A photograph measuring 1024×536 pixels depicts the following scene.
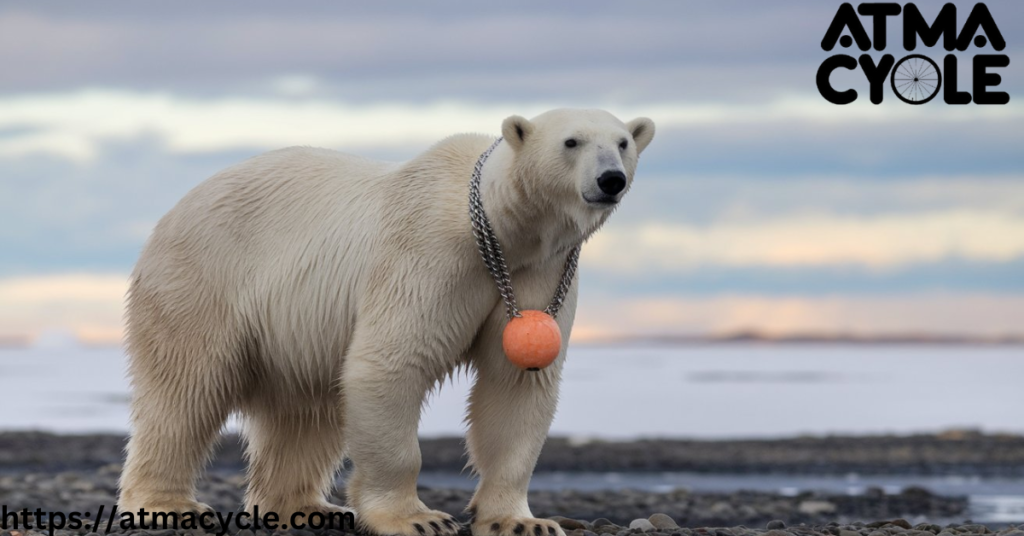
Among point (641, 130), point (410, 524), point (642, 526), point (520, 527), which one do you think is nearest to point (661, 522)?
point (642, 526)

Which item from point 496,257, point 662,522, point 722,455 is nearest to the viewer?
point 496,257

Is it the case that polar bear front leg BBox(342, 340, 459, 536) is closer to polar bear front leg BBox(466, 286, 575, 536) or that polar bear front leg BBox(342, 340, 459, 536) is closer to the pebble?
polar bear front leg BBox(466, 286, 575, 536)

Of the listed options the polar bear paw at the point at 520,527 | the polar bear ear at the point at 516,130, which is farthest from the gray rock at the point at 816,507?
the polar bear ear at the point at 516,130

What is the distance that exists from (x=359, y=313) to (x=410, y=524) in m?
1.01

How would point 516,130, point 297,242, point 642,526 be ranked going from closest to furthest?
point 516,130
point 297,242
point 642,526

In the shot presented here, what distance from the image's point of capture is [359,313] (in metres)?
5.63

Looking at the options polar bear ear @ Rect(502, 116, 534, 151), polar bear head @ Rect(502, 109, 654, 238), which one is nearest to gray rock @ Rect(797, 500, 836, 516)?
polar bear head @ Rect(502, 109, 654, 238)

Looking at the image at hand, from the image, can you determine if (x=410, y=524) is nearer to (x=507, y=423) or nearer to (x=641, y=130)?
(x=507, y=423)

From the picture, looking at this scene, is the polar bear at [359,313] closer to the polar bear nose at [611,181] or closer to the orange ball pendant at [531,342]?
the polar bear nose at [611,181]

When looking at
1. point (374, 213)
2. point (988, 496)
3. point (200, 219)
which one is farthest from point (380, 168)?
point (988, 496)

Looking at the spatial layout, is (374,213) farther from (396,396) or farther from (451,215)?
(396,396)

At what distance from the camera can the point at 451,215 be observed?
5.53 m

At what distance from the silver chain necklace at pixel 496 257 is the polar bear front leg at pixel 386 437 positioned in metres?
0.51

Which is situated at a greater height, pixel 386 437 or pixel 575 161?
pixel 575 161
